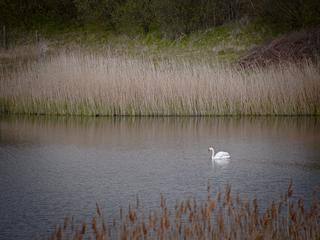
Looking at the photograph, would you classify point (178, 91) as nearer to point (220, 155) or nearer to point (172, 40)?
point (220, 155)

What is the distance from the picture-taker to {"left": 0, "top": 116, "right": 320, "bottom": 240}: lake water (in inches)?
269

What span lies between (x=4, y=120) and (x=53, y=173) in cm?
669

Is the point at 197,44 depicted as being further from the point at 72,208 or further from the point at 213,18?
the point at 72,208

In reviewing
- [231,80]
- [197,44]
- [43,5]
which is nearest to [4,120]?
[231,80]

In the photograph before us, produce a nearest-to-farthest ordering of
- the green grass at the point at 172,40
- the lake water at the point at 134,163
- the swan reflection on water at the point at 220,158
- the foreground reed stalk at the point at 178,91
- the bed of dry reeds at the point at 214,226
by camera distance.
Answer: the bed of dry reeds at the point at 214,226, the lake water at the point at 134,163, the swan reflection on water at the point at 220,158, the foreground reed stalk at the point at 178,91, the green grass at the point at 172,40

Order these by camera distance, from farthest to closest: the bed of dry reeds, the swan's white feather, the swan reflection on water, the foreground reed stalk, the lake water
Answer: the foreground reed stalk, the swan's white feather, the swan reflection on water, the lake water, the bed of dry reeds

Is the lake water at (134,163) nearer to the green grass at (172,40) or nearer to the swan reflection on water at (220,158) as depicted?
the swan reflection on water at (220,158)

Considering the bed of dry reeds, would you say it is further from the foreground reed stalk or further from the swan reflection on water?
the foreground reed stalk

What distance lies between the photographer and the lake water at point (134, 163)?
22.4ft

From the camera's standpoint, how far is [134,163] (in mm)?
9078

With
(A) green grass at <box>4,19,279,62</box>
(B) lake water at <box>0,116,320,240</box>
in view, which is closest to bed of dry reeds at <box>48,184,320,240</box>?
(B) lake water at <box>0,116,320,240</box>

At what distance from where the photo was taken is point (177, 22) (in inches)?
1107

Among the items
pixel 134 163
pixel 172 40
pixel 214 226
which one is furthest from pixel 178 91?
pixel 172 40

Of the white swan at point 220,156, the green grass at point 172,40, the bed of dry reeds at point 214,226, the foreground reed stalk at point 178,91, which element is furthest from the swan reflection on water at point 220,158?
the green grass at point 172,40
